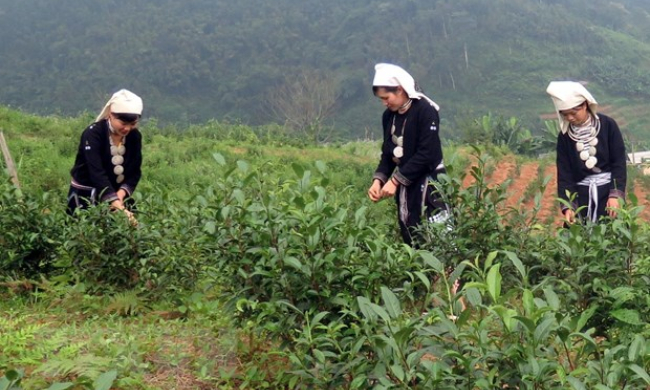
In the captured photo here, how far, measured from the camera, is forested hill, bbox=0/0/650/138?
194 ft

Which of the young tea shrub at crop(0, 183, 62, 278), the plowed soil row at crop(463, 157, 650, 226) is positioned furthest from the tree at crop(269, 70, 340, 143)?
the young tea shrub at crop(0, 183, 62, 278)

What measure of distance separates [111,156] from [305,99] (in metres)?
51.8

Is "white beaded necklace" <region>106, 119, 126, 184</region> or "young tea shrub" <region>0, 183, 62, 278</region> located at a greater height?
"white beaded necklace" <region>106, 119, 126, 184</region>

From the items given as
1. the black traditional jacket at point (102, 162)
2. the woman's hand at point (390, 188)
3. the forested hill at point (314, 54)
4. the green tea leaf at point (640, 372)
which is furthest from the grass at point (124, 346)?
the forested hill at point (314, 54)

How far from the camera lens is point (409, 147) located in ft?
15.5

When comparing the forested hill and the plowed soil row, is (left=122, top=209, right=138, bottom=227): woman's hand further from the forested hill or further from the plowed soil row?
the forested hill

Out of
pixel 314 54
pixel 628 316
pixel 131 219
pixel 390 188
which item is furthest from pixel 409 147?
pixel 314 54

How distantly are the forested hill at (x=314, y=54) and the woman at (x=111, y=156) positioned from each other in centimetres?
4925

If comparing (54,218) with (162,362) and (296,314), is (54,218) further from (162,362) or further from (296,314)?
(296,314)

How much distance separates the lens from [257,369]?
3.29 m

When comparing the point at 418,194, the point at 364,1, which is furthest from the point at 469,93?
the point at 418,194

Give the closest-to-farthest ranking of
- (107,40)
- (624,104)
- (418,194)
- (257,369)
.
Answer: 1. (257,369)
2. (418,194)
3. (624,104)
4. (107,40)

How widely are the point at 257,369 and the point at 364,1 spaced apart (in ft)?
261

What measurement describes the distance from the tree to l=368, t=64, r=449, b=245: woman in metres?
45.6
